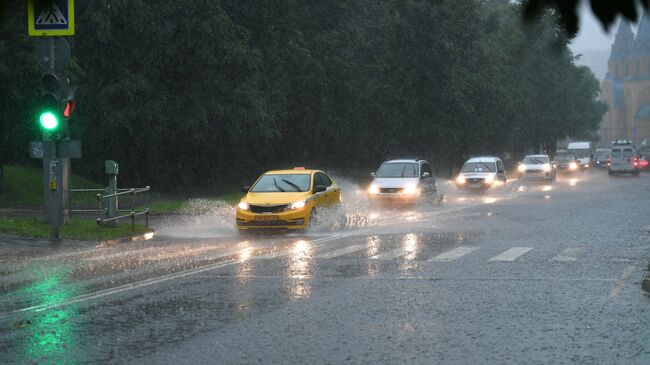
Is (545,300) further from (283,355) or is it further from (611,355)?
(283,355)

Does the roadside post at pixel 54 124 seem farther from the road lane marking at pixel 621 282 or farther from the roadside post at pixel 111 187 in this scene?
the road lane marking at pixel 621 282

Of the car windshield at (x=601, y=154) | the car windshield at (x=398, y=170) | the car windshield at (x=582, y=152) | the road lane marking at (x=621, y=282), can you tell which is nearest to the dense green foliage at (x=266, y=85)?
the car windshield at (x=398, y=170)

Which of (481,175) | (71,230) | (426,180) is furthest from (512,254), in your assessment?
(481,175)

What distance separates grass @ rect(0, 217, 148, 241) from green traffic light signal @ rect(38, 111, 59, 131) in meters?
2.34

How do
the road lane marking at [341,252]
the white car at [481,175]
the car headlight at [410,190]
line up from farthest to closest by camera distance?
the white car at [481,175] → the car headlight at [410,190] → the road lane marking at [341,252]

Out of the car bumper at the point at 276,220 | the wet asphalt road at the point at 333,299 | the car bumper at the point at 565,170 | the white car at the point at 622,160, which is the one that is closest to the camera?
the wet asphalt road at the point at 333,299

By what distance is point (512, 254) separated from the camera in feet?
51.6

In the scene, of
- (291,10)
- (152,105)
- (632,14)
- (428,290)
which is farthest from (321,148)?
(632,14)

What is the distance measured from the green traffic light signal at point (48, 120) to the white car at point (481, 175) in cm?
2547

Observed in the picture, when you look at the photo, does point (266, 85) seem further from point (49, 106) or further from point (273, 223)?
point (49, 106)

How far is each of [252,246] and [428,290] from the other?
22.4 feet

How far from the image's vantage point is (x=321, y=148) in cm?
5875

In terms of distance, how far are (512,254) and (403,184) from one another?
14.7m

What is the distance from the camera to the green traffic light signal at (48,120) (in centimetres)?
1800
